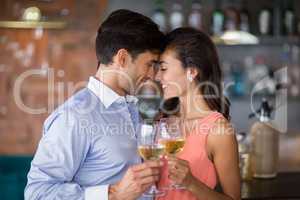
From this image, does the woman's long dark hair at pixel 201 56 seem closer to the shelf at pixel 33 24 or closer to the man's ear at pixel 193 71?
the man's ear at pixel 193 71

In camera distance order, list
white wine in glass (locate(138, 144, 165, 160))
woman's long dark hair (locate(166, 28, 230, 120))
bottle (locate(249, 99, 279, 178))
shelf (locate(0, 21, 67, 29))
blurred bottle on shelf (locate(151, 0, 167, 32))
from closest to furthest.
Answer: white wine in glass (locate(138, 144, 165, 160)) < woman's long dark hair (locate(166, 28, 230, 120)) < bottle (locate(249, 99, 279, 178)) < blurred bottle on shelf (locate(151, 0, 167, 32)) < shelf (locate(0, 21, 67, 29))

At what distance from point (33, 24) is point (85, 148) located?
9.10 feet

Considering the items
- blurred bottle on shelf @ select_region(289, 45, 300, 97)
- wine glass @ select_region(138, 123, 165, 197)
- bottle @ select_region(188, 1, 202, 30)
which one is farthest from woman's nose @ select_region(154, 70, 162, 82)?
blurred bottle on shelf @ select_region(289, 45, 300, 97)

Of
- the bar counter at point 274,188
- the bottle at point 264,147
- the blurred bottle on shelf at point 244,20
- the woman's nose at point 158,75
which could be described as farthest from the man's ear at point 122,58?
the blurred bottle on shelf at point 244,20

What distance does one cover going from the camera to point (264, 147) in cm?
200

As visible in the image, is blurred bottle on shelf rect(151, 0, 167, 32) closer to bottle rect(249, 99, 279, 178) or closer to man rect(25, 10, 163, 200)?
bottle rect(249, 99, 279, 178)

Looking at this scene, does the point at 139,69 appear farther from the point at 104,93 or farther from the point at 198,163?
the point at 198,163

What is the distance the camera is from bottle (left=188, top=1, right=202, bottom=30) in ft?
12.8

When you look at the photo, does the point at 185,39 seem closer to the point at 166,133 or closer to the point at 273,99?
the point at 166,133

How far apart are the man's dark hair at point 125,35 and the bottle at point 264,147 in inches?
27.5

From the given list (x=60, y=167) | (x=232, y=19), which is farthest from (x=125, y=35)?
(x=232, y=19)

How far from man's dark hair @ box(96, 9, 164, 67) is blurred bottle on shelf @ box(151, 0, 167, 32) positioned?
2.33m

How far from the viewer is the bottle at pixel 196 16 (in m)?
3.90

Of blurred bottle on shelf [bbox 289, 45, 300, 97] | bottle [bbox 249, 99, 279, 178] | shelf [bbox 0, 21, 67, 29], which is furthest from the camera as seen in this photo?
blurred bottle on shelf [bbox 289, 45, 300, 97]
